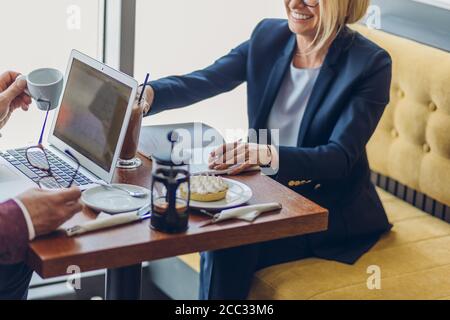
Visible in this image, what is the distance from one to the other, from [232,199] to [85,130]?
0.40 meters

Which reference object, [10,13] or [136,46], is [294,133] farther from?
[10,13]

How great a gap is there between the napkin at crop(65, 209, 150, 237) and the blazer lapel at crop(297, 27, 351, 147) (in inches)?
27.6

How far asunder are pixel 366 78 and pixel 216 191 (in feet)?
2.10

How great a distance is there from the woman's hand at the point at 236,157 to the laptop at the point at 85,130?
0.86 feet

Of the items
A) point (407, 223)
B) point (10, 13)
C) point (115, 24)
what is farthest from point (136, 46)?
point (407, 223)

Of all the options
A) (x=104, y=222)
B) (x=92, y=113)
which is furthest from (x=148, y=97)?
(x=104, y=222)

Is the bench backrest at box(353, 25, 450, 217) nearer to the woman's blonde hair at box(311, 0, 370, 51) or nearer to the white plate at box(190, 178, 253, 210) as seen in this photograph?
the woman's blonde hair at box(311, 0, 370, 51)

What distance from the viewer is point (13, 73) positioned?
2105 mm

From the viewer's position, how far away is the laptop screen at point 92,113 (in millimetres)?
1828

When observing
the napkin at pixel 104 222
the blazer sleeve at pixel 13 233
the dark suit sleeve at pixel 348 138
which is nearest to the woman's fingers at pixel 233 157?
the dark suit sleeve at pixel 348 138

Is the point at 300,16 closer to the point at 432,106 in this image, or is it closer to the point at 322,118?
the point at 322,118

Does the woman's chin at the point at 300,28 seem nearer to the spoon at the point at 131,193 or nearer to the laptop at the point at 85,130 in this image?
the laptop at the point at 85,130

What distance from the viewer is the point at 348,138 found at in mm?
2133

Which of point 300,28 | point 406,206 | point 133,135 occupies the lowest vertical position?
point 406,206
